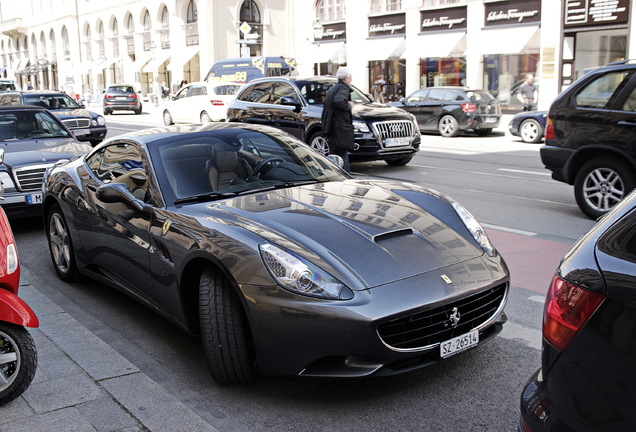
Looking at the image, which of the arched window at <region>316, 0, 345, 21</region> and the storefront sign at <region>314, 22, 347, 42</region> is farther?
the arched window at <region>316, 0, 345, 21</region>

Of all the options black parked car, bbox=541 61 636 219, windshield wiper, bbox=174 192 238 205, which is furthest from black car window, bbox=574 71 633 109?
windshield wiper, bbox=174 192 238 205

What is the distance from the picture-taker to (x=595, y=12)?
79.8ft

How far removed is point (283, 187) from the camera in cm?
484

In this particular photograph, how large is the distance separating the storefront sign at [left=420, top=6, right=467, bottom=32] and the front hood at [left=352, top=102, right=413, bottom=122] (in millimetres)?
18510

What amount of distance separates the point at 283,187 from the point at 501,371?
190 cm

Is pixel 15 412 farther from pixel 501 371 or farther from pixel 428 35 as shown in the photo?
pixel 428 35

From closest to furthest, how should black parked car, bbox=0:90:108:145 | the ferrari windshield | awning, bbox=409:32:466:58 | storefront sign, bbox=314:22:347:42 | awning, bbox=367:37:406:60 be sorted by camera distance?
the ferrari windshield
black parked car, bbox=0:90:108:145
awning, bbox=409:32:466:58
awning, bbox=367:37:406:60
storefront sign, bbox=314:22:347:42

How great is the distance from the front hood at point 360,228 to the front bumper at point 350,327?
14 cm

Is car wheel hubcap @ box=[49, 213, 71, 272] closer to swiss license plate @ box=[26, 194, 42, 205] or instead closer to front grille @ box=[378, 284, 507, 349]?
swiss license plate @ box=[26, 194, 42, 205]

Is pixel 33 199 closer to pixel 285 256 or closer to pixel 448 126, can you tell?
pixel 285 256

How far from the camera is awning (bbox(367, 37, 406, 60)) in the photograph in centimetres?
3321

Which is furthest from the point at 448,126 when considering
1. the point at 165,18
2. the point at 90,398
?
the point at 165,18

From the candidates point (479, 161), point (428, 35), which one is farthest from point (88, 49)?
point (479, 161)

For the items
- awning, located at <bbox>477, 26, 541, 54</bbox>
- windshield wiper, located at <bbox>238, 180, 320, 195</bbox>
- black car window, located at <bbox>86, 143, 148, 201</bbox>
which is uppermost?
awning, located at <bbox>477, 26, 541, 54</bbox>
